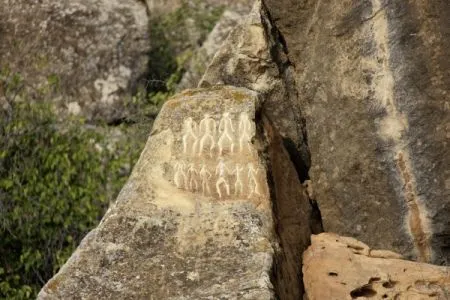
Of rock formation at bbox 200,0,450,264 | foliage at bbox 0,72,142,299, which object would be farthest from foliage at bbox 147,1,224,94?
rock formation at bbox 200,0,450,264

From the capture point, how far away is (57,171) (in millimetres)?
11852

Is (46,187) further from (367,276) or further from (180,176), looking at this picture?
(367,276)

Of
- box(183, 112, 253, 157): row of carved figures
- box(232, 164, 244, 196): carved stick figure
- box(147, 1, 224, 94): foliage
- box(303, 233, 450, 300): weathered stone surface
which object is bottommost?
box(303, 233, 450, 300): weathered stone surface

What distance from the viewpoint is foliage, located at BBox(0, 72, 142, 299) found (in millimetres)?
11266

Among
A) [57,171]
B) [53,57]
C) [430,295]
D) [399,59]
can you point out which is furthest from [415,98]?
[53,57]

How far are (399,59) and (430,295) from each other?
1.81 metres

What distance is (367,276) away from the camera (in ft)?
22.8

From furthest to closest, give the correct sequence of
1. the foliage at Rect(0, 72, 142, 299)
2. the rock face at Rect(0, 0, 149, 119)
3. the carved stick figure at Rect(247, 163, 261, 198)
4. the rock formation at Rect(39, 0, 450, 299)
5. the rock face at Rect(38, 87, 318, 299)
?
the rock face at Rect(0, 0, 149, 119) → the foliage at Rect(0, 72, 142, 299) → the carved stick figure at Rect(247, 163, 261, 198) → the rock formation at Rect(39, 0, 450, 299) → the rock face at Rect(38, 87, 318, 299)

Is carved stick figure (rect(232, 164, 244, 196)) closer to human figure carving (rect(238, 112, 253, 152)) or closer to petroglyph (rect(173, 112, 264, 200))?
petroglyph (rect(173, 112, 264, 200))

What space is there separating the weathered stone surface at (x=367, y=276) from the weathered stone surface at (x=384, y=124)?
0.37 m

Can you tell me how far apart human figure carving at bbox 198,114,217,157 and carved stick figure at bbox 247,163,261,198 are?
1.09ft

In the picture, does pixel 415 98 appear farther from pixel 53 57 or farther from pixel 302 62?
pixel 53 57

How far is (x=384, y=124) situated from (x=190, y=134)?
60.8 inches

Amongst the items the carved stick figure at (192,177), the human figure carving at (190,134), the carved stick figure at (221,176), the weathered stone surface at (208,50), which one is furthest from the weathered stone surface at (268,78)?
the weathered stone surface at (208,50)
